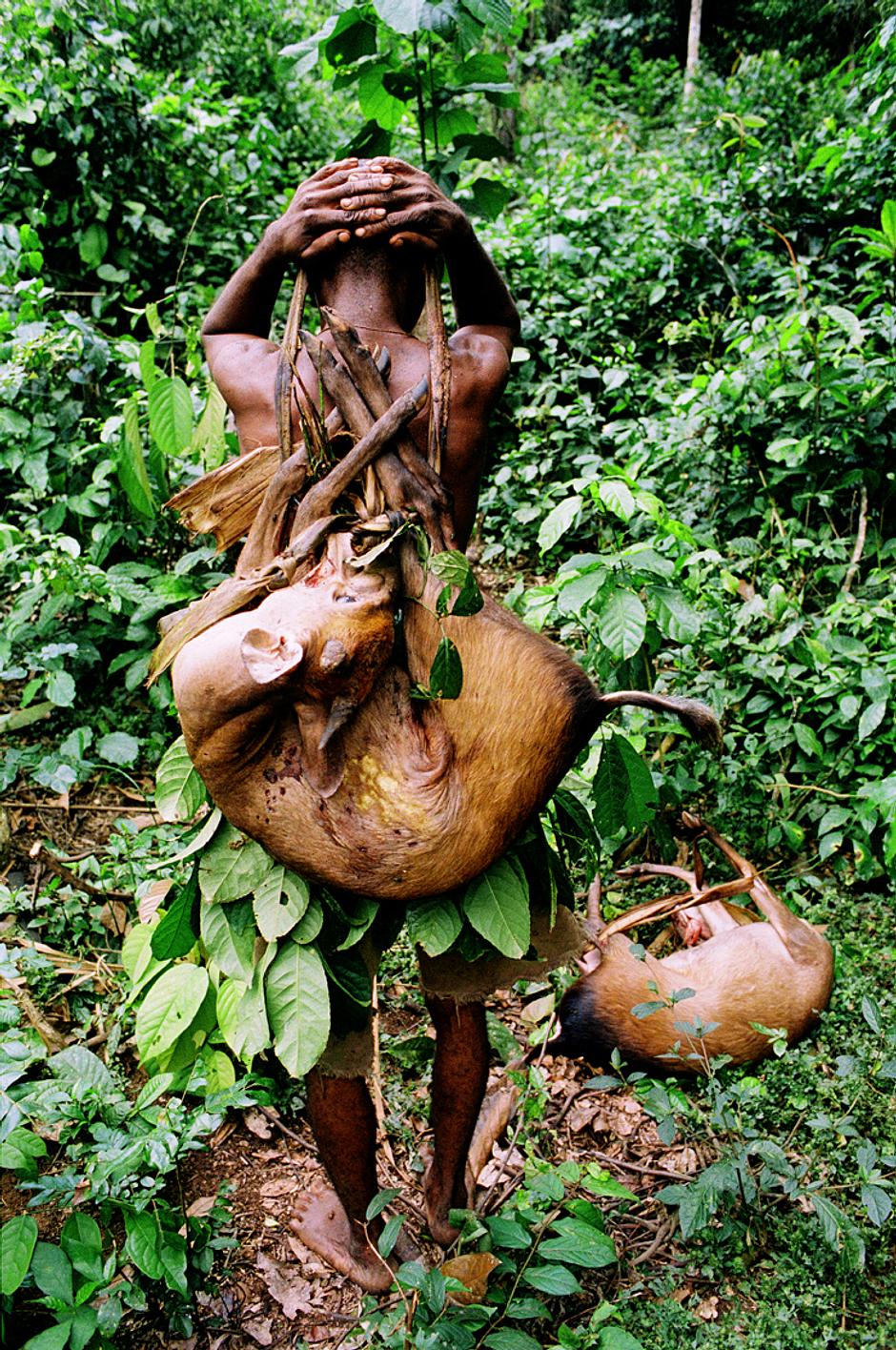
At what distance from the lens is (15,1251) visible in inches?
62.6

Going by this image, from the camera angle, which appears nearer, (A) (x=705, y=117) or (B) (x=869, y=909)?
(B) (x=869, y=909)

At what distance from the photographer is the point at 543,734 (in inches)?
64.4

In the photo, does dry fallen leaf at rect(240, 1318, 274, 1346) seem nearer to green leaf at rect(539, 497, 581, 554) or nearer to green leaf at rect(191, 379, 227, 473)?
green leaf at rect(539, 497, 581, 554)

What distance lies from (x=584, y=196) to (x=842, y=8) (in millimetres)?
7014

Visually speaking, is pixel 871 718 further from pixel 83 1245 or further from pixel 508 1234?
pixel 83 1245

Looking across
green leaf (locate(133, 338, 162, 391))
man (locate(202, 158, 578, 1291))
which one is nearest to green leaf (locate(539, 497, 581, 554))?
man (locate(202, 158, 578, 1291))

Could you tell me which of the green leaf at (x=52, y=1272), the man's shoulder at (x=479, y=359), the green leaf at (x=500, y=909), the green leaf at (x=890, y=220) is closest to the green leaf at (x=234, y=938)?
the green leaf at (x=500, y=909)

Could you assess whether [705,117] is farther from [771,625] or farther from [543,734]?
[543,734]

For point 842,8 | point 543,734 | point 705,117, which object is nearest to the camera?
point 543,734

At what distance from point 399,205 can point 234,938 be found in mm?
1354

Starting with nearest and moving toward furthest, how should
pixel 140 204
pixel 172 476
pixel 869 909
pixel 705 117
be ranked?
pixel 869 909
pixel 172 476
pixel 140 204
pixel 705 117

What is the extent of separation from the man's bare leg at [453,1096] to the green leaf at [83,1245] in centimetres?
73

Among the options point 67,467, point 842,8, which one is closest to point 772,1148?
point 67,467

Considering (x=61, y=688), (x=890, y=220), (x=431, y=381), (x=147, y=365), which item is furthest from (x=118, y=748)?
(x=890, y=220)
